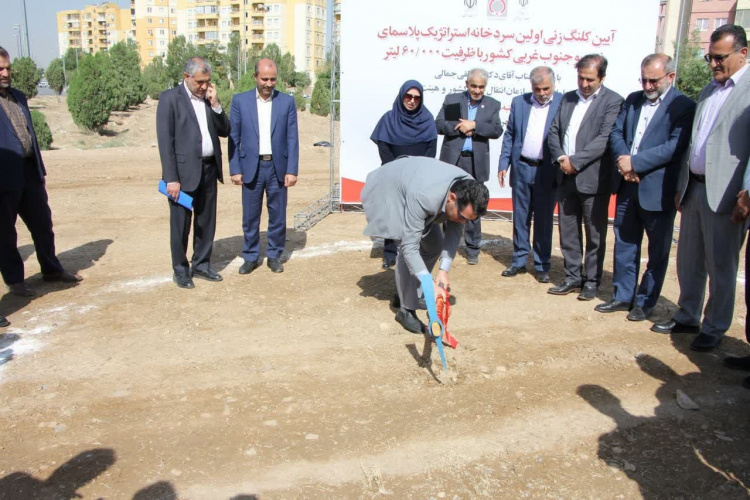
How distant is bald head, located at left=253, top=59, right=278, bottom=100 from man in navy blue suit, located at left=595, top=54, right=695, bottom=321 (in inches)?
115

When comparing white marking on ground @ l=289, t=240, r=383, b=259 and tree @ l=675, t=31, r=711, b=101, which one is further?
tree @ l=675, t=31, r=711, b=101

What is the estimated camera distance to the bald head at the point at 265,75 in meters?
5.46

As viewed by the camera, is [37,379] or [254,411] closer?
[254,411]

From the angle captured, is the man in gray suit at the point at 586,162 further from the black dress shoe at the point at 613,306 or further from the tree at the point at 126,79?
the tree at the point at 126,79

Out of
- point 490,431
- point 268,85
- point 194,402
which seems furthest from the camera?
point 268,85

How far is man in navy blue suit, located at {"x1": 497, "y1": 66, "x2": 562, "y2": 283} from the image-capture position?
5.50 meters

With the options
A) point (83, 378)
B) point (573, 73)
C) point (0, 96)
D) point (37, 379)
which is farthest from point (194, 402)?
point (573, 73)

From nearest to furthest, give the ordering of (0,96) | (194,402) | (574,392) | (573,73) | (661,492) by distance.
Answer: (661,492), (194,402), (574,392), (0,96), (573,73)

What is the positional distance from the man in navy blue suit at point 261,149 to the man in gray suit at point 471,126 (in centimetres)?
149

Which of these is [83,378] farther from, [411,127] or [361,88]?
[361,88]

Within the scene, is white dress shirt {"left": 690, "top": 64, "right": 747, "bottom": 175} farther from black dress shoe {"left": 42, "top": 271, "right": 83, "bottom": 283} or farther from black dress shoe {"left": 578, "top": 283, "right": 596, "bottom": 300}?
black dress shoe {"left": 42, "top": 271, "right": 83, "bottom": 283}

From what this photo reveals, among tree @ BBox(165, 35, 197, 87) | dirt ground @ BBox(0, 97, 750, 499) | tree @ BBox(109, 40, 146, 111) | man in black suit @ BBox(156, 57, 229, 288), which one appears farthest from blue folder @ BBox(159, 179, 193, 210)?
tree @ BBox(165, 35, 197, 87)

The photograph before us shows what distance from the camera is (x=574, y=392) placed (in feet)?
12.1

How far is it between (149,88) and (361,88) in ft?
122
